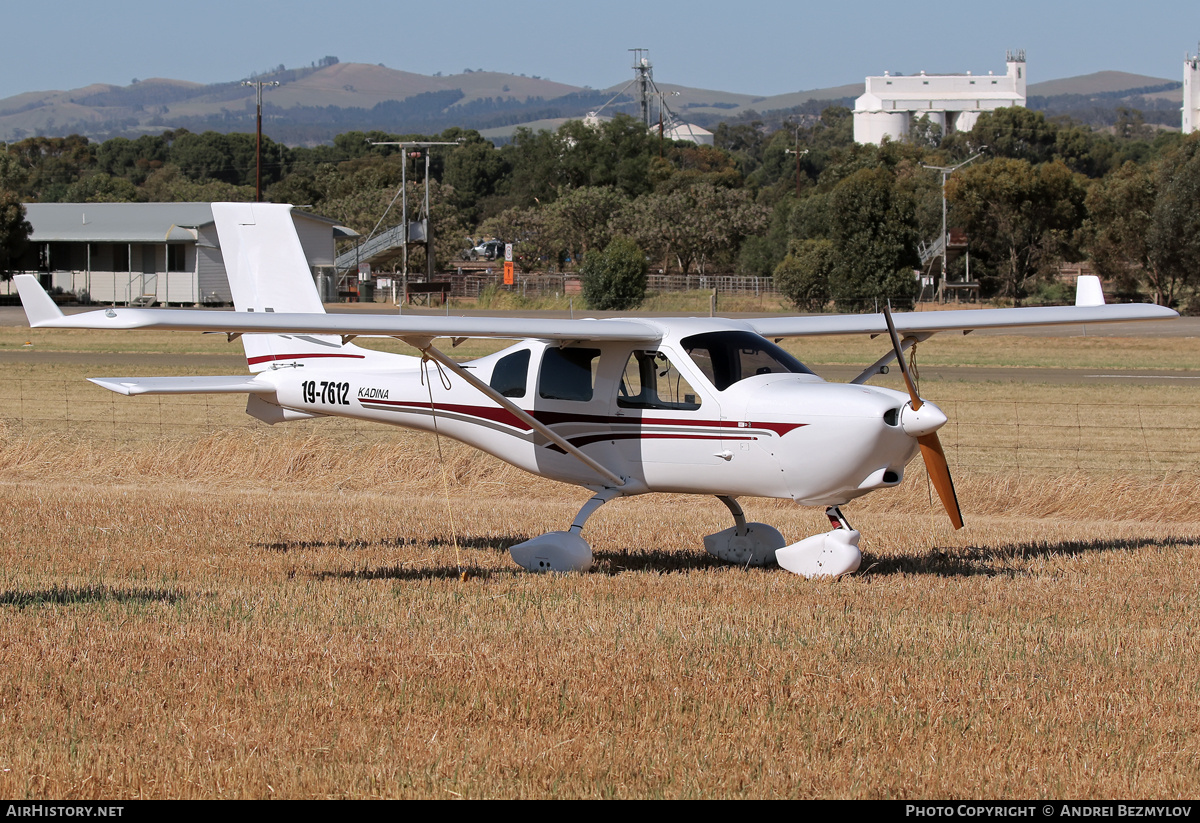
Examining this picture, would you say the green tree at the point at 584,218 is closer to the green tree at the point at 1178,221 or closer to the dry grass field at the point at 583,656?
→ the green tree at the point at 1178,221

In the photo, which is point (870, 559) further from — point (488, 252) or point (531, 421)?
point (488, 252)

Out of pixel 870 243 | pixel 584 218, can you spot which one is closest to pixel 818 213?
pixel 870 243

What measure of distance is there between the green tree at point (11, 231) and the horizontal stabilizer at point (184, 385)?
59745mm

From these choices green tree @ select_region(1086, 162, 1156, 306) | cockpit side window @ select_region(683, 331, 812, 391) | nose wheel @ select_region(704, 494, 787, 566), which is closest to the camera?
cockpit side window @ select_region(683, 331, 812, 391)

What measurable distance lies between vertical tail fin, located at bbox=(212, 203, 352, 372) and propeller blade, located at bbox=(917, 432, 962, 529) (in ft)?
19.7

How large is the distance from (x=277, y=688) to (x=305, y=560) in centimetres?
464

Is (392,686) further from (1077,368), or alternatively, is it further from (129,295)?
(129,295)

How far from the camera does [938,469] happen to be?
33.0 ft

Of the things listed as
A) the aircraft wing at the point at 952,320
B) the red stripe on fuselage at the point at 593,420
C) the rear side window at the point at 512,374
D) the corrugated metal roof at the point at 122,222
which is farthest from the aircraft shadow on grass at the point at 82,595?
the corrugated metal roof at the point at 122,222

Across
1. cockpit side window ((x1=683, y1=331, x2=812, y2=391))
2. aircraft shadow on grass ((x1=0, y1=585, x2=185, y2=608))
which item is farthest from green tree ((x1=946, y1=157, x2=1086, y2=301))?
aircraft shadow on grass ((x1=0, y1=585, x2=185, y2=608))

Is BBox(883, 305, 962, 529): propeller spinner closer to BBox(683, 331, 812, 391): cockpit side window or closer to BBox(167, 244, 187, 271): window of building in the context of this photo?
BBox(683, 331, 812, 391): cockpit side window

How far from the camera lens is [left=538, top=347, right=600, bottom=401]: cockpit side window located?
1073 cm

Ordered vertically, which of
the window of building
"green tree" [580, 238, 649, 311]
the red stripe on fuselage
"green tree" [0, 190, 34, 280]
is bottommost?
the red stripe on fuselage
